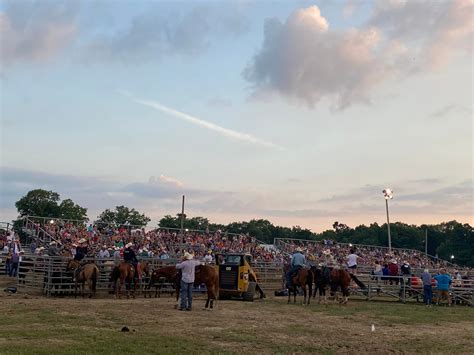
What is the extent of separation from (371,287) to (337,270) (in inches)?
164

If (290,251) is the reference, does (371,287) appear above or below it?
below

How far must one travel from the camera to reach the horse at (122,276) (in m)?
22.7

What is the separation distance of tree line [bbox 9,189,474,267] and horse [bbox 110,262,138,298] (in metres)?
71.8

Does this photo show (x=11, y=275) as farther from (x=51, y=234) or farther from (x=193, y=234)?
(x=193, y=234)

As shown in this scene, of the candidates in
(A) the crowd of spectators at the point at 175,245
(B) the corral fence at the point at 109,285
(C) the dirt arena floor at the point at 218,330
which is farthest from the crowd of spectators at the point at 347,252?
(C) the dirt arena floor at the point at 218,330

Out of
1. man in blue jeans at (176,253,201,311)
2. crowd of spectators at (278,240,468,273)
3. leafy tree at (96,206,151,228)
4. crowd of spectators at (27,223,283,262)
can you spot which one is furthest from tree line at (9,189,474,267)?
man in blue jeans at (176,253,201,311)

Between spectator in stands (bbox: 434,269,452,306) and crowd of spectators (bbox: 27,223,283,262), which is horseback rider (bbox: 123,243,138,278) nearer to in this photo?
crowd of spectators (bbox: 27,223,283,262)

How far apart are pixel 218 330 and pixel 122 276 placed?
1019cm

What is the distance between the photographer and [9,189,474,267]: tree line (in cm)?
11500

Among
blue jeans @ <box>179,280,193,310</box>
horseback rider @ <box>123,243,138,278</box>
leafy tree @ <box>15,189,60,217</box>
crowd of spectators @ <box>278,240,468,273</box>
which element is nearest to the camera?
blue jeans @ <box>179,280,193,310</box>

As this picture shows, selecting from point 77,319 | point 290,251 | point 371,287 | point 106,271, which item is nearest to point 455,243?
point 290,251

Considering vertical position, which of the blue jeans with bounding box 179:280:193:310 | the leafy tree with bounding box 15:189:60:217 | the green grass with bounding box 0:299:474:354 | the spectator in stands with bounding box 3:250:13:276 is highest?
the leafy tree with bounding box 15:189:60:217

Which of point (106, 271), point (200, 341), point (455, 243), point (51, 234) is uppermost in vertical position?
point (455, 243)

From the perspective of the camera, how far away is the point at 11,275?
3011cm
